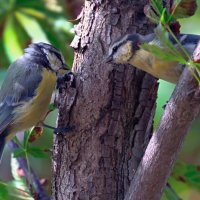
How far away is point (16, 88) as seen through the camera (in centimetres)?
170

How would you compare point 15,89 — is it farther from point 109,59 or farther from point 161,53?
point 161,53

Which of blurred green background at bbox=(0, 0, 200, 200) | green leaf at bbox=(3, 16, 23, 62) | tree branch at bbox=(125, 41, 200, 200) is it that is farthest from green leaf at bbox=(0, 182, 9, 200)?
green leaf at bbox=(3, 16, 23, 62)

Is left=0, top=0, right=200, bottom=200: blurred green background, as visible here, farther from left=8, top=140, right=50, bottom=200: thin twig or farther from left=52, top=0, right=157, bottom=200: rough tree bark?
left=52, top=0, right=157, bottom=200: rough tree bark

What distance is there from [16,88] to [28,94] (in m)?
0.04

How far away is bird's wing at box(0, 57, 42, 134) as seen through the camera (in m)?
1.67

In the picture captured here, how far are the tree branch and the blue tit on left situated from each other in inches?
27.1

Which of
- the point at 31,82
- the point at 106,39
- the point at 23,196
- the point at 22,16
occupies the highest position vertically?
the point at 106,39

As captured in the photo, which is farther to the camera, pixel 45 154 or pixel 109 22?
pixel 45 154

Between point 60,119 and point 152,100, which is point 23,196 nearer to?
point 60,119

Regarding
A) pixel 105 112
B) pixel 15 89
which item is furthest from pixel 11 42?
pixel 105 112

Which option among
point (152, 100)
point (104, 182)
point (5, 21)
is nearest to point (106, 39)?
point (152, 100)

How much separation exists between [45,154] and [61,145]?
11cm

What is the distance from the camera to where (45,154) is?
1348 mm

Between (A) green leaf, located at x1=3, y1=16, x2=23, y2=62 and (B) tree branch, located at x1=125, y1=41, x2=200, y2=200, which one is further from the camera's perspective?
(A) green leaf, located at x1=3, y1=16, x2=23, y2=62
